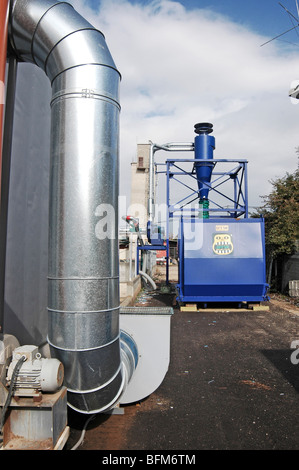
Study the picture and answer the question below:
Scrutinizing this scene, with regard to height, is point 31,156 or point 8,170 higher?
point 31,156

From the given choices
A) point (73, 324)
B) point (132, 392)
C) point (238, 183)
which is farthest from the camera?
point (238, 183)

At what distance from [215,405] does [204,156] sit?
8.80 metres

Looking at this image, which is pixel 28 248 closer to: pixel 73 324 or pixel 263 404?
pixel 73 324

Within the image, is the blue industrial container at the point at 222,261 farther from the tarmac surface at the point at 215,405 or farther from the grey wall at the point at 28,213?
the grey wall at the point at 28,213

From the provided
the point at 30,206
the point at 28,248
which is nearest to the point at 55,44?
the point at 30,206

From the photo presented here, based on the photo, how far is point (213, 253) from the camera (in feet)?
28.2

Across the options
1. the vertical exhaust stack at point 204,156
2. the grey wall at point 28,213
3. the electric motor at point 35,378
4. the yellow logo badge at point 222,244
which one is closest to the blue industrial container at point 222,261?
the yellow logo badge at point 222,244

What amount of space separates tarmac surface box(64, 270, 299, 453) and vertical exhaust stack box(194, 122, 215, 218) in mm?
5848

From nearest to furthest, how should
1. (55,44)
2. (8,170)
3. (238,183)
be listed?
(55,44) < (8,170) < (238,183)

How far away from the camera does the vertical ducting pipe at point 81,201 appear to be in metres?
2.44

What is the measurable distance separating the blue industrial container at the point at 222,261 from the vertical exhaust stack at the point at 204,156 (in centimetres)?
233

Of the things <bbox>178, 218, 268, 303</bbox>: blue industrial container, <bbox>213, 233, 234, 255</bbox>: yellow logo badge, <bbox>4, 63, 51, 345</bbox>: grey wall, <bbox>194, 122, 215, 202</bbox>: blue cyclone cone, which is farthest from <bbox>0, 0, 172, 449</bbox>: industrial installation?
<bbox>194, 122, 215, 202</bbox>: blue cyclone cone

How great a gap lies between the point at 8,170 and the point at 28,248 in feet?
2.67

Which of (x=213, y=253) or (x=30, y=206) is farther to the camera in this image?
(x=213, y=253)
